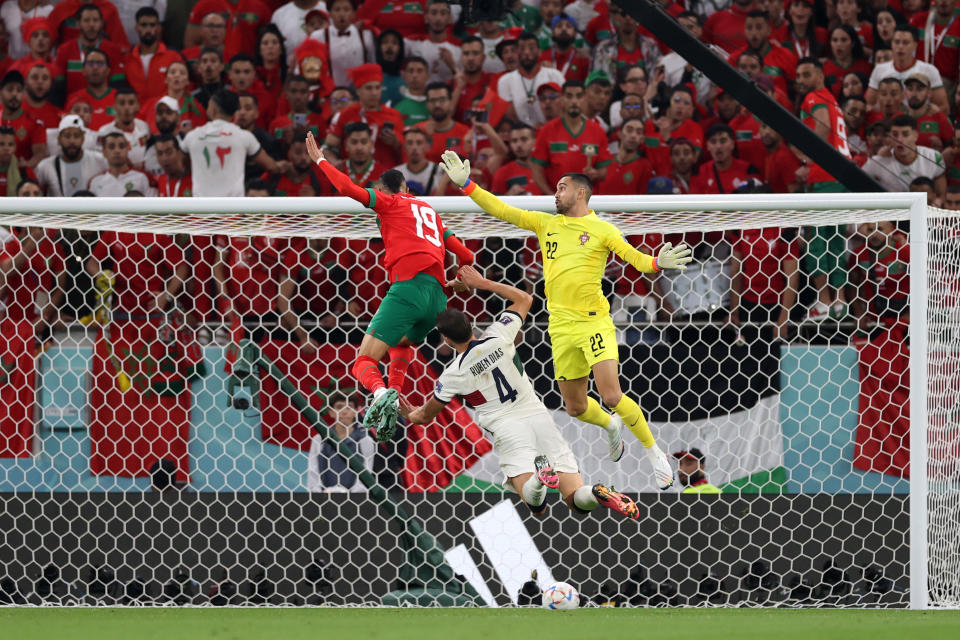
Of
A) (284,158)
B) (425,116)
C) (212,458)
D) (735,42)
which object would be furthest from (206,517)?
(735,42)

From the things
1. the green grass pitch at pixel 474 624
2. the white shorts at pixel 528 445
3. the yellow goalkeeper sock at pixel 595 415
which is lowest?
the green grass pitch at pixel 474 624

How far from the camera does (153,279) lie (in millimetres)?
9078

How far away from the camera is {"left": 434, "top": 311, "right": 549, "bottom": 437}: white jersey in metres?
7.39

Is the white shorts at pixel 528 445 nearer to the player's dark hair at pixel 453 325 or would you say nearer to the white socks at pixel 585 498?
the white socks at pixel 585 498

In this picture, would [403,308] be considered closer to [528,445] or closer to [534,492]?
[528,445]

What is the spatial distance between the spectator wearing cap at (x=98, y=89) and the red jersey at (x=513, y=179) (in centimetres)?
371

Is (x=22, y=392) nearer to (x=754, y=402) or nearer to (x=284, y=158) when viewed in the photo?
(x=284, y=158)

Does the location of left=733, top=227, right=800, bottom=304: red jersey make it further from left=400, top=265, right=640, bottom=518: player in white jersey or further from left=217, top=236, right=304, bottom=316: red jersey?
left=217, top=236, right=304, bottom=316: red jersey

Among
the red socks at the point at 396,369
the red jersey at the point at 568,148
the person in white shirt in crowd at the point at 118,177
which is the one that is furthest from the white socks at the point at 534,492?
the person in white shirt in crowd at the point at 118,177

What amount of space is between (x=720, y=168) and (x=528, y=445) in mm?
3886

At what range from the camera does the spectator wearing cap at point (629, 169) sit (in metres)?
10.5

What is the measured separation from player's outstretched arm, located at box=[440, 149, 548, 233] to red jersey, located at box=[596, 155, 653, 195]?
3.05 metres

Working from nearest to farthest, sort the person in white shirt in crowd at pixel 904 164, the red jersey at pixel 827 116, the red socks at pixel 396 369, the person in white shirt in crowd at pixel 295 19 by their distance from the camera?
the red socks at pixel 396 369, the red jersey at pixel 827 116, the person in white shirt in crowd at pixel 904 164, the person in white shirt in crowd at pixel 295 19

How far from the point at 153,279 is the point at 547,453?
3212 millimetres
